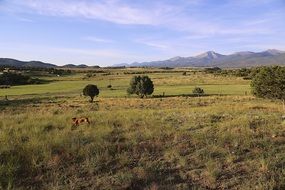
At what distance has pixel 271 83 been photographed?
109 ft

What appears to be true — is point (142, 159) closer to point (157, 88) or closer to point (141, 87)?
point (141, 87)

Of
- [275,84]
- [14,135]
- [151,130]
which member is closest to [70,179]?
[14,135]

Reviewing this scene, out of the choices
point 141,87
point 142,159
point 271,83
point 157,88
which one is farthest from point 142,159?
point 157,88

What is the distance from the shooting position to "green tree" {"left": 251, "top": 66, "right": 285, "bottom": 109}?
32250mm

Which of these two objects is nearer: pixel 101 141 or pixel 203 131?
pixel 101 141

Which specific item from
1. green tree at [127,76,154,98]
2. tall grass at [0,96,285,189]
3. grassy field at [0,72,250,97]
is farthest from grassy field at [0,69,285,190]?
grassy field at [0,72,250,97]

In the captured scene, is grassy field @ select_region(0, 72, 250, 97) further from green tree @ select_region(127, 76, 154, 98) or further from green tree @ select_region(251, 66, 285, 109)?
green tree @ select_region(251, 66, 285, 109)

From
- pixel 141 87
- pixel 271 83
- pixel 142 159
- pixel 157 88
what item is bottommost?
pixel 157 88

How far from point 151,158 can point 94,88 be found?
5377 centimetres

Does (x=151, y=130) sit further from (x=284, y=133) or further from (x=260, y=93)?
(x=260, y=93)

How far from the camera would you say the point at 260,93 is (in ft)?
115

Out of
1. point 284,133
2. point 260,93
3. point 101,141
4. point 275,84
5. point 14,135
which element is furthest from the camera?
point 260,93

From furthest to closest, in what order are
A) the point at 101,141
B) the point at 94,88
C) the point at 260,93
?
the point at 94,88 < the point at 260,93 < the point at 101,141

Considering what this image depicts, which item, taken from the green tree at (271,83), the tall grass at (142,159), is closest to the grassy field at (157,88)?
the green tree at (271,83)
